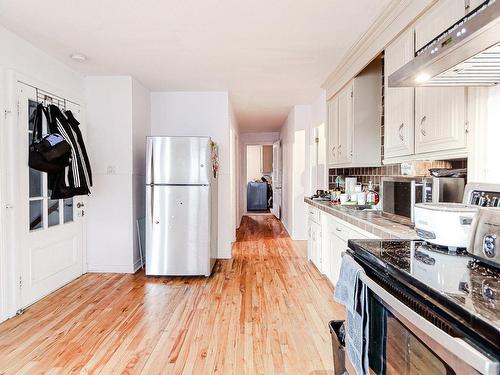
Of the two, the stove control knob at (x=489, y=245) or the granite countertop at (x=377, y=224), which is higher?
the stove control knob at (x=489, y=245)

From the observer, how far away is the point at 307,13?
2385 millimetres

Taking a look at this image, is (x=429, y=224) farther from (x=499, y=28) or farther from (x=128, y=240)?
(x=128, y=240)

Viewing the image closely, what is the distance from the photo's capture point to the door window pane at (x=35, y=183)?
300 centimetres

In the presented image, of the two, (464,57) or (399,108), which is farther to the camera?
(399,108)

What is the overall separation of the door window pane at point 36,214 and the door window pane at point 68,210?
0.39 m

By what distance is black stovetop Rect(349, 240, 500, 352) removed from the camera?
2.33 ft

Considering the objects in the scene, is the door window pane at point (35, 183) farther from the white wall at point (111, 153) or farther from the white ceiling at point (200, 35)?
the white ceiling at point (200, 35)

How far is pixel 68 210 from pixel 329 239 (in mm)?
2850

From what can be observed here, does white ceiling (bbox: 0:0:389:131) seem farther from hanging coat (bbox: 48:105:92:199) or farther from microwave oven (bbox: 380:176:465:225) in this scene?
microwave oven (bbox: 380:176:465:225)

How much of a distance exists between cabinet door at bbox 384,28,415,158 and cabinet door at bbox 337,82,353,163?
796mm

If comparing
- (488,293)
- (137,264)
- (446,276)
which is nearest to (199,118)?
(137,264)

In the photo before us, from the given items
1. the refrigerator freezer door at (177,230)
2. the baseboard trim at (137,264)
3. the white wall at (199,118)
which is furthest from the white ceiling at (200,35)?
the baseboard trim at (137,264)

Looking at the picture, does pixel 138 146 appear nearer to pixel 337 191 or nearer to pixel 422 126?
pixel 337 191

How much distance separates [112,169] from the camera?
3.88 m
